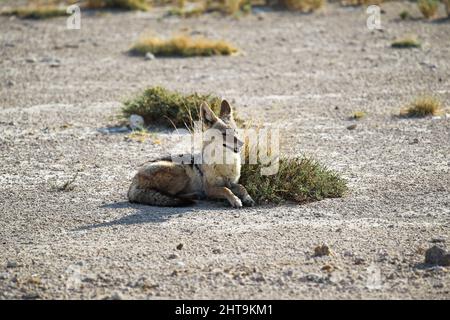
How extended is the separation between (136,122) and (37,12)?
11535 millimetres

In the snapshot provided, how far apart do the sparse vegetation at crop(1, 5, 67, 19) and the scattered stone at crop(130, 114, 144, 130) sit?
1123 centimetres

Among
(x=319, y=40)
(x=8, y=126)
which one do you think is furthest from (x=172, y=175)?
(x=319, y=40)

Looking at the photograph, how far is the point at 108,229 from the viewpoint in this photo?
8672mm

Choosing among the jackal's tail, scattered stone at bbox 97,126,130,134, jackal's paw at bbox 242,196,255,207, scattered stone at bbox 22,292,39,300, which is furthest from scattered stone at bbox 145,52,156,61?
scattered stone at bbox 22,292,39,300

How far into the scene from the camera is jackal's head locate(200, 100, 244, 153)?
372 inches

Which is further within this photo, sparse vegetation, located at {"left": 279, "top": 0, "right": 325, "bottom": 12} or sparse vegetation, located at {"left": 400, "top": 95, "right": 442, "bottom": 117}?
sparse vegetation, located at {"left": 279, "top": 0, "right": 325, "bottom": 12}

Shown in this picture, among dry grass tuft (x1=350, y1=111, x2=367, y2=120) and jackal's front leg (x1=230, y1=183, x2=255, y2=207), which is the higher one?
dry grass tuft (x1=350, y1=111, x2=367, y2=120)

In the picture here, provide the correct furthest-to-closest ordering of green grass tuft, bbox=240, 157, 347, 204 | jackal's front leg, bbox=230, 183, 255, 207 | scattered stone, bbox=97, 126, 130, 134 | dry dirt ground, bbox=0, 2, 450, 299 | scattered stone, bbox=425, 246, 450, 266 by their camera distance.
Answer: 1. scattered stone, bbox=97, 126, 130, 134
2. green grass tuft, bbox=240, 157, 347, 204
3. jackal's front leg, bbox=230, 183, 255, 207
4. scattered stone, bbox=425, 246, 450, 266
5. dry dirt ground, bbox=0, 2, 450, 299

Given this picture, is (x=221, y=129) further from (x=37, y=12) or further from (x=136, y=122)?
(x=37, y=12)

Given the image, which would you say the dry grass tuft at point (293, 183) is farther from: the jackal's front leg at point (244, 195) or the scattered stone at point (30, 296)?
the scattered stone at point (30, 296)

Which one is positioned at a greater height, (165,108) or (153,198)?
(165,108)

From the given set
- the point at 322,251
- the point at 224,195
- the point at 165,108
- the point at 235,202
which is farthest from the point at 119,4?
the point at 322,251

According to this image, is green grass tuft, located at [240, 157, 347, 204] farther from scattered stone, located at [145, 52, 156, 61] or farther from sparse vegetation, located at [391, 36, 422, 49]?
sparse vegetation, located at [391, 36, 422, 49]

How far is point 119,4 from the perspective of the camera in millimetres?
24500
